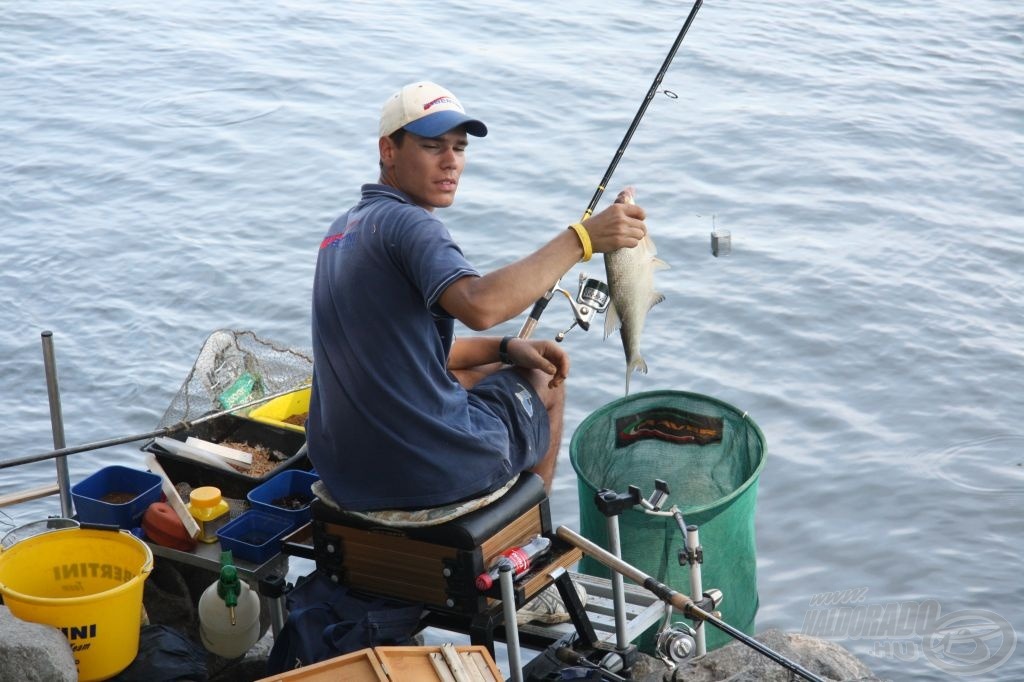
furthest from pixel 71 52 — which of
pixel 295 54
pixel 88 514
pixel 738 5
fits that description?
pixel 88 514

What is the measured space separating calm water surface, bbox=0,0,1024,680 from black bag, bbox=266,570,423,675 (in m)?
2.21

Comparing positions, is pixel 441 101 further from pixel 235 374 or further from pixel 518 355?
pixel 235 374

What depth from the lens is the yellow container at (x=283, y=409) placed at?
4.52 m

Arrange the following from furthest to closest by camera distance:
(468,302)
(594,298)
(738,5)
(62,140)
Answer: (738,5)
(62,140)
(594,298)
(468,302)

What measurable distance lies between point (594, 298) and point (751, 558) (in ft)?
3.59

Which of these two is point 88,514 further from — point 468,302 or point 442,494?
point 468,302

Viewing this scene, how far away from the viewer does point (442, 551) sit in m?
3.39

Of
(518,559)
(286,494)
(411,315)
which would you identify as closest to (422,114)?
(411,315)

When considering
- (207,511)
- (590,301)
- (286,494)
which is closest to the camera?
(590,301)

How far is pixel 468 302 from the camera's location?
10.1 feet

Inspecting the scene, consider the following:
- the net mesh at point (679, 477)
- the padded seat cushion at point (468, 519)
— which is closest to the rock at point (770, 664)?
the net mesh at point (679, 477)

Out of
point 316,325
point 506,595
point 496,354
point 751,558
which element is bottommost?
point 751,558

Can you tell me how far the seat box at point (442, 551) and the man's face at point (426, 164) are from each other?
0.85 metres

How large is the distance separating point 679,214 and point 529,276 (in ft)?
20.2
